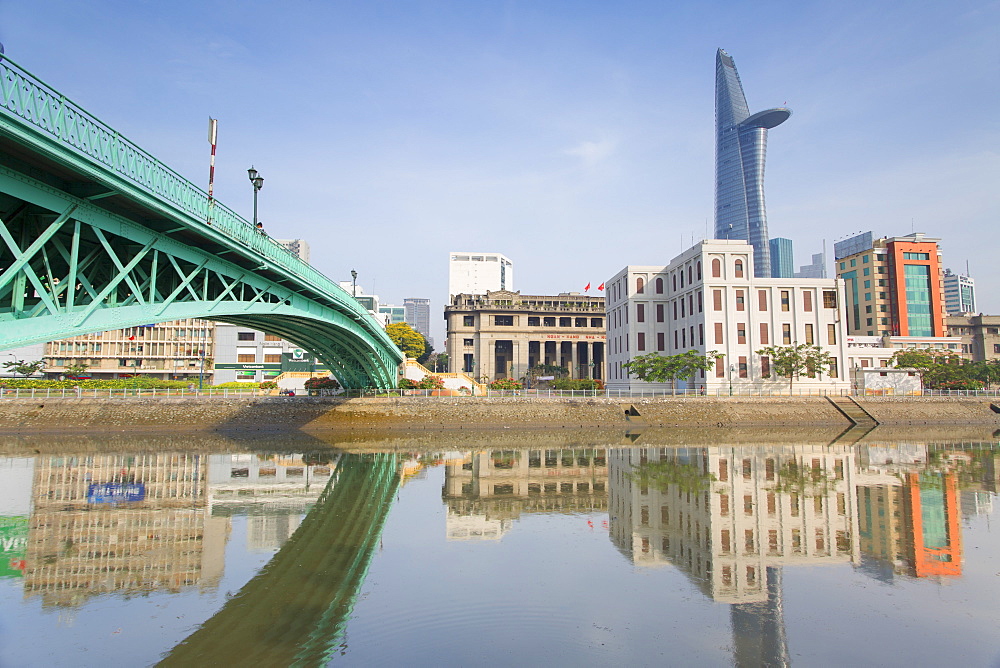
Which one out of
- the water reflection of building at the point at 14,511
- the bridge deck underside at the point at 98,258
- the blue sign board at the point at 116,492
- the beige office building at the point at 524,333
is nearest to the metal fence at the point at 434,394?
the water reflection of building at the point at 14,511

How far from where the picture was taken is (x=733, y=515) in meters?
19.5

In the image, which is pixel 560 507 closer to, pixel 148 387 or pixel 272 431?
pixel 272 431

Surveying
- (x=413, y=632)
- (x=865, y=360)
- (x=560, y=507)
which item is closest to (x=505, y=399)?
(x=560, y=507)

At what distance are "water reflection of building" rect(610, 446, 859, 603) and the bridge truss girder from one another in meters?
14.4

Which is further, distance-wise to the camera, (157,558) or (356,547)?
(356,547)

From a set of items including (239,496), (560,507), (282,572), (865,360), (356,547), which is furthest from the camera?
(865,360)

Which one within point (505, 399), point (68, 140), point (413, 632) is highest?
point (68, 140)

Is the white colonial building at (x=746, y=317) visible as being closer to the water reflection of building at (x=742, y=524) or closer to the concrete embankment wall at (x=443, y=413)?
the concrete embankment wall at (x=443, y=413)

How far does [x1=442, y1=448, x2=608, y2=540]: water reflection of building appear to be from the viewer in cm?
2002

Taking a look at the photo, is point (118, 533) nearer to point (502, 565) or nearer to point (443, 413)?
point (502, 565)

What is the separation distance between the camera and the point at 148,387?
56.0 metres

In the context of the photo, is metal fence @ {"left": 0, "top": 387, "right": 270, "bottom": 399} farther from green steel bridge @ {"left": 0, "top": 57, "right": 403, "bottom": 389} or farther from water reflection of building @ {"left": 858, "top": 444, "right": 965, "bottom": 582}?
water reflection of building @ {"left": 858, "top": 444, "right": 965, "bottom": 582}

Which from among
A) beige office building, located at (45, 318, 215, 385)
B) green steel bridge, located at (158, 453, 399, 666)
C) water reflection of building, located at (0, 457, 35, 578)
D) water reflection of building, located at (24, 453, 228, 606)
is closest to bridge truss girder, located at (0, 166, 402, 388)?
water reflection of building, located at (24, 453, 228, 606)

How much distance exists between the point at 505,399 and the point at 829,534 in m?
34.3
